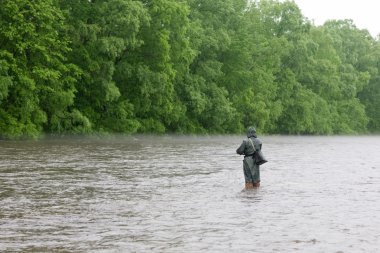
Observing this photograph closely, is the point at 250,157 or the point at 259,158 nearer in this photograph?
the point at 259,158

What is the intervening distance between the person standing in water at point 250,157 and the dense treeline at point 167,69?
2789 cm

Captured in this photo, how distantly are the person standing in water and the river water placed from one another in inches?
18.6

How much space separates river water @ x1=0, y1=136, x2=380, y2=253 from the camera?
11.0 metres

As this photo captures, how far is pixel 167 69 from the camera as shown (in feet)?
193

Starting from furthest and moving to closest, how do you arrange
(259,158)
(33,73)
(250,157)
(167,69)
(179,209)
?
1. (167,69)
2. (33,73)
3. (250,157)
4. (259,158)
5. (179,209)

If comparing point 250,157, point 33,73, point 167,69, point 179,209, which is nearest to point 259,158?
point 250,157

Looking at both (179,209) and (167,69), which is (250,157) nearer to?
(179,209)

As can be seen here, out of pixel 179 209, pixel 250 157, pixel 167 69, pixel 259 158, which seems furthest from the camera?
pixel 167 69

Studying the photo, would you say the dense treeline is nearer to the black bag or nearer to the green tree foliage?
the green tree foliage

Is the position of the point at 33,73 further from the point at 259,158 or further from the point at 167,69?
the point at 259,158

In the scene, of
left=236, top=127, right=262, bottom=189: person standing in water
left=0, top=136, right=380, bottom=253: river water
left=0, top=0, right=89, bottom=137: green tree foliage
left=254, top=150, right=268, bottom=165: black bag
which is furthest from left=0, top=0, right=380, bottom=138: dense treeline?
left=254, top=150, right=268, bottom=165: black bag

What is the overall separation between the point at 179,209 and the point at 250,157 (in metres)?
4.81

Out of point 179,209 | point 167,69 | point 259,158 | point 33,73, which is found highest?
point 167,69

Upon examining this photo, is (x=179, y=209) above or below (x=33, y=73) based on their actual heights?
below
